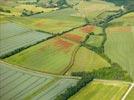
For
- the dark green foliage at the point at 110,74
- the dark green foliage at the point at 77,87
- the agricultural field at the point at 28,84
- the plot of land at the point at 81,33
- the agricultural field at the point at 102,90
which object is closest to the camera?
the dark green foliage at the point at 77,87

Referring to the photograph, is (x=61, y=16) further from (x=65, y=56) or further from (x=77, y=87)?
(x=77, y=87)

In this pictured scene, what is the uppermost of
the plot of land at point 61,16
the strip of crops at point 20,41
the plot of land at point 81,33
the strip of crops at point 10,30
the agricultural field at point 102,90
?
the strip of crops at point 10,30

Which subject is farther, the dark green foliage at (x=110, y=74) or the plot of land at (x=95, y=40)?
the plot of land at (x=95, y=40)

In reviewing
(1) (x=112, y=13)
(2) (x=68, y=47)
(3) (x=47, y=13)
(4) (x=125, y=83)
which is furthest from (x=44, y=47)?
(1) (x=112, y=13)

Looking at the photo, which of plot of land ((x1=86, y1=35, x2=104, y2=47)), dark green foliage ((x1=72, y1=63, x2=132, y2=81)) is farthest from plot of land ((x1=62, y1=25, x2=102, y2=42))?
dark green foliage ((x1=72, y1=63, x2=132, y2=81))

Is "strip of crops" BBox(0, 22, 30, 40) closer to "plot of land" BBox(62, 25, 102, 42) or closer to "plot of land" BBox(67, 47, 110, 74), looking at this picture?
"plot of land" BBox(62, 25, 102, 42)

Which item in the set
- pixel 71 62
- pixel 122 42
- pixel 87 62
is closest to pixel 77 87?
pixel 71 62

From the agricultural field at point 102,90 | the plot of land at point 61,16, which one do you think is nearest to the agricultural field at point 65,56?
the agricultural field at point 102,90

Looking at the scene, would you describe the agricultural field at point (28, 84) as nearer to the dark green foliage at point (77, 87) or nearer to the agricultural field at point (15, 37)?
the dark green foliage at point (77, 87)
